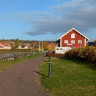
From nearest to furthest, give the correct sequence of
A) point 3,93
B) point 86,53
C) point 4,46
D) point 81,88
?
point 3,93
point 81,88
point 86,53
point 4,46

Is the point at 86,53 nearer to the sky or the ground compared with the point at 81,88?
nearer to the sky

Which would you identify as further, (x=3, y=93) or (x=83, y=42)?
(x=83, y=42)

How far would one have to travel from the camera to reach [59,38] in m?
48.5

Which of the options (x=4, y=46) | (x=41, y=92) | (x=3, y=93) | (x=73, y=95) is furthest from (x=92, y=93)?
(x=4, y=46)

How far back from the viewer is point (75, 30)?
47.5m

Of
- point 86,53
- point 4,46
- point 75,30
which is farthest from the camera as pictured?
point 4,46

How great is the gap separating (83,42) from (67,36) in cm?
466

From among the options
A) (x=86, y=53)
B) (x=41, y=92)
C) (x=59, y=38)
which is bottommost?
(x=41, y=92)

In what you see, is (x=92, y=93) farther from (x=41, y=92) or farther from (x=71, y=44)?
(x=71, y=44)

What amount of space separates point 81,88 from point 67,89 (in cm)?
53

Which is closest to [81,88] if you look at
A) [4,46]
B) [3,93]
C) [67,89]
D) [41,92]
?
[67,89]

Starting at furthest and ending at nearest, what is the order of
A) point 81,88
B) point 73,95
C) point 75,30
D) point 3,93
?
point 75,30 < point 81,88 < point 3,93 < point 73,95

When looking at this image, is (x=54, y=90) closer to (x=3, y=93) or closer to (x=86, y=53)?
(x=3, y=93)

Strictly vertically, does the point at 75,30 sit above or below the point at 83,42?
above
